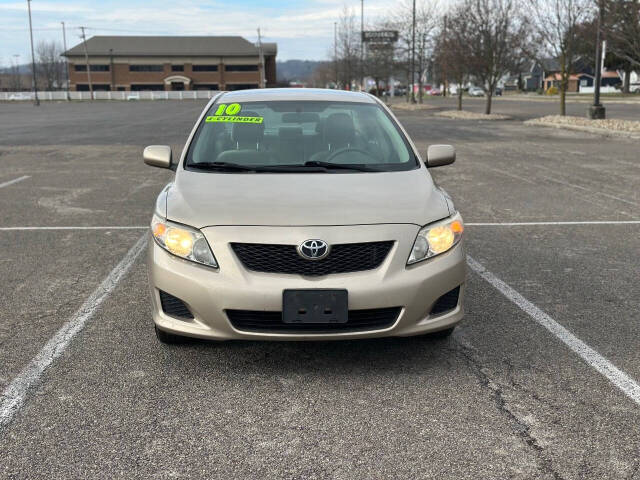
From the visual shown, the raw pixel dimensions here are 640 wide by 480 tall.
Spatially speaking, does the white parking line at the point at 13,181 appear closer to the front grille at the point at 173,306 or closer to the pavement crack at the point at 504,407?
the front grille at the point at 173,306

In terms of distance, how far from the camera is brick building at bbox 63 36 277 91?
99250mm

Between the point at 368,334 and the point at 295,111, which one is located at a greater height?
the point at 295,111

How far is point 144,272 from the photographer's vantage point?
5793mm

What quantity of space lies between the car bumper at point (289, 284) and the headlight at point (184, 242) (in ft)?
0.12

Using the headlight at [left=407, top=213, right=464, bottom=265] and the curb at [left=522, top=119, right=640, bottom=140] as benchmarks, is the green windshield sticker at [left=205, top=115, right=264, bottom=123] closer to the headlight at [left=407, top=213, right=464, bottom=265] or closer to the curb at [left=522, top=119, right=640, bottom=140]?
the headlight at [left=407, top=213, right=464, bottom=265]

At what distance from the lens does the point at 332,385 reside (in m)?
3.56

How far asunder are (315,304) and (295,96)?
2.50 meters

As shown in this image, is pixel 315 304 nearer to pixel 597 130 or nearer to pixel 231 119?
pixel 231 119

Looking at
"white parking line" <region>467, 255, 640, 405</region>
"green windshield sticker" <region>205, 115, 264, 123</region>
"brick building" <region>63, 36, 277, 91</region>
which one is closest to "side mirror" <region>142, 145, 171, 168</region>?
"green windshield sticker" <region>205, 115, 264, 123</region>

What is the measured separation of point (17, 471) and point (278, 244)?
1541 millimetres

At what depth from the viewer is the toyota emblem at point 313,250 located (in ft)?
11.1

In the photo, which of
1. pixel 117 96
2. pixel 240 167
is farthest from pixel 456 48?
pixel 117 96

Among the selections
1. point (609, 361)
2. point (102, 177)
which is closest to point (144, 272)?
point (609, 361)

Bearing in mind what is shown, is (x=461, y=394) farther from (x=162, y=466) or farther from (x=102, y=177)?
(x=102, y=177)
